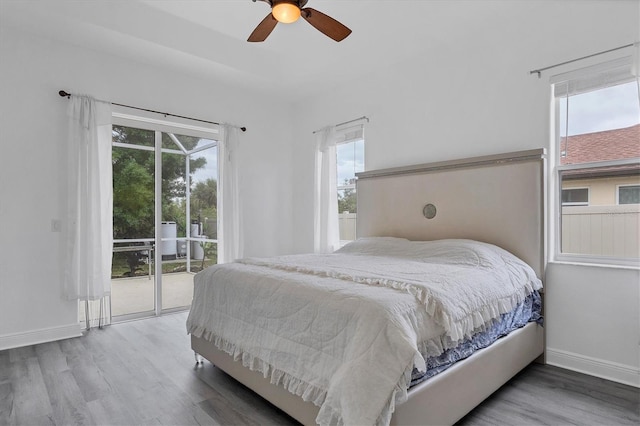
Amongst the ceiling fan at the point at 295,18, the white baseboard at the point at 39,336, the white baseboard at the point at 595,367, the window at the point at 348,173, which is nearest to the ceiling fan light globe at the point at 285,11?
the ceiling fan at the point at 295,18

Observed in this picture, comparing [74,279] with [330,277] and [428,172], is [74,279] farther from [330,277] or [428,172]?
[428,172]

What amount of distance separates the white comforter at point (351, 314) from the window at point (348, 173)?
1.90 metres

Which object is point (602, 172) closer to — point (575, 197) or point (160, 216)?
point (575, 197)

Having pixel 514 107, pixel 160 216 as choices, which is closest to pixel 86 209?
pixel 160 216

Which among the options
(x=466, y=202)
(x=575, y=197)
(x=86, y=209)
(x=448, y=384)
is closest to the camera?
(x=448, y=384)

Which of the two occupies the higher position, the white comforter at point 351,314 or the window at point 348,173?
the window at point 348,173

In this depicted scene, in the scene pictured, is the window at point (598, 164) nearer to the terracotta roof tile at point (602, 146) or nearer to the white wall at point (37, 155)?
the terracotta roof tile at point (602, 146)

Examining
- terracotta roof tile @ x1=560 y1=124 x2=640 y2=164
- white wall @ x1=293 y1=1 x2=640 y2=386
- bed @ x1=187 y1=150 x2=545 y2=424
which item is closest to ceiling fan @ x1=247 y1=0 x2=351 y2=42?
white wall @ x1=293 y1=1 x2=640 y2=386

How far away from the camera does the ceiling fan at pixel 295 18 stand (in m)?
2.14

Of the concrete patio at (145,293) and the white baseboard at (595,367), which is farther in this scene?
the concrete patio at (145,293)

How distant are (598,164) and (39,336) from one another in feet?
16.1

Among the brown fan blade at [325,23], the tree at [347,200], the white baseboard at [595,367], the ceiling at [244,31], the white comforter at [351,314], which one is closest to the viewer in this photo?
the white comforter at [351,314]

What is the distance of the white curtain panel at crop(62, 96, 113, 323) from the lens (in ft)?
11.0

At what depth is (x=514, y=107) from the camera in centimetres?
303
